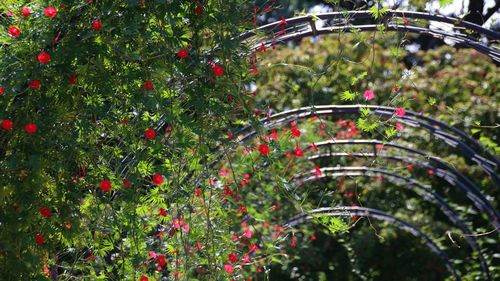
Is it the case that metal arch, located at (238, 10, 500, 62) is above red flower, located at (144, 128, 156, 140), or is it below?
above

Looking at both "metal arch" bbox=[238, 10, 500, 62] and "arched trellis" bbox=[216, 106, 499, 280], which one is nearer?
"metal arch" bbox=[238, 10, 500, 62]

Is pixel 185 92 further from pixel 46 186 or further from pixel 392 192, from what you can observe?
pixel 392 192

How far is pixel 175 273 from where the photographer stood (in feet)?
10.8

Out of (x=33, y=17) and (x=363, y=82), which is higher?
(x=363, y=82)

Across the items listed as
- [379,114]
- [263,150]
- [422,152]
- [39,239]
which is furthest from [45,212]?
[422,152]

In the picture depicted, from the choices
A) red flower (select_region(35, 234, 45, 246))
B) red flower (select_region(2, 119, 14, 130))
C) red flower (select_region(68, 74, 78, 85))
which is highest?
red flower (select_region(68, 74, 78, 85))

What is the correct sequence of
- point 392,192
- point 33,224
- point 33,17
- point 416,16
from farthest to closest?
1. point 392,192
2. point 416,16
3. point 33,224
4. point 33,17

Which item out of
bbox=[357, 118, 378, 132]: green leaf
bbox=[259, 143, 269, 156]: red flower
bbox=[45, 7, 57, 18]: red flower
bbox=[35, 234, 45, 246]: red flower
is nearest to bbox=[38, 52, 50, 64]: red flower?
bbox=[45, 7, 57, 18]: red flower

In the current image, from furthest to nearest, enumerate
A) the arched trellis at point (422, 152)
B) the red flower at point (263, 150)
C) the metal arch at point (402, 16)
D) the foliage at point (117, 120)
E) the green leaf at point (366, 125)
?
the arched trellis at point (422, 152) < the metal arch at point (402, 16) < the green leaf at point (366, 125) < the red flower at point (263, 150) < the foliage at point (117, 120)

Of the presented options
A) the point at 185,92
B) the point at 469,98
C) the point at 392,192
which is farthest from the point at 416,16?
the point at 392,192

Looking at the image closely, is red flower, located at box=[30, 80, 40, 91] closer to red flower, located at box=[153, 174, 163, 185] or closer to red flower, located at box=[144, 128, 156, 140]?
red flower, located at box=[144, 128, 156, 140]

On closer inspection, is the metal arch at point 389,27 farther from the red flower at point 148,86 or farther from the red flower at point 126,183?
the red flower at point 126,183

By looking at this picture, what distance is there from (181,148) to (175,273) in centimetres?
73

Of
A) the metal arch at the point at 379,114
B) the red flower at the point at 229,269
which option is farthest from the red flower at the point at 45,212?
the metal arch at the point at 379,114
